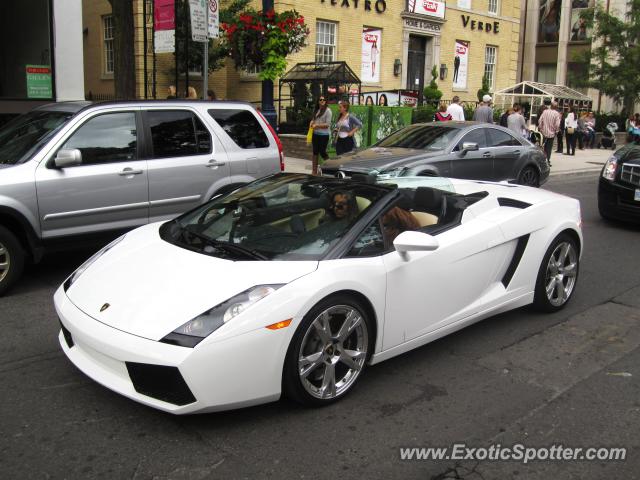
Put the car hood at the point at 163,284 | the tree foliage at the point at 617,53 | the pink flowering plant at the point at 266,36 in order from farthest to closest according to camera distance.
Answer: the tree foliage at the point at 617,53
the pink flowering plant at the point at 266,36
the car hood at the point at 163,284

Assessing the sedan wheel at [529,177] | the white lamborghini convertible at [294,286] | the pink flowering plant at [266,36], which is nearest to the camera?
the white lamborghini convertible at [294,286]

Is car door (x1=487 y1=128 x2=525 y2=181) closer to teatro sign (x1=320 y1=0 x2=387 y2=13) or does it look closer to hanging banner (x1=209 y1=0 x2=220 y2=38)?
hanging banner (x1=209 y1=0 x2=220 y2=38)

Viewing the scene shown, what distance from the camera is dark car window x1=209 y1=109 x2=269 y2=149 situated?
765 cm

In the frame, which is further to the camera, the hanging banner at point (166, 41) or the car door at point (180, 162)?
the hanging banner at point (166, 41)

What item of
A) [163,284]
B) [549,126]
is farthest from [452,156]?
[549,126]

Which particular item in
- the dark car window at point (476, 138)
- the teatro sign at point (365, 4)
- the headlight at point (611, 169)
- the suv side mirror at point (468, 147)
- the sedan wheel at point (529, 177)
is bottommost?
the sedan wheel at point (529, 177)

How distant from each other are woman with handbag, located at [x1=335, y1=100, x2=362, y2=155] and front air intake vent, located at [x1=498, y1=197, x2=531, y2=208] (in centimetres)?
803

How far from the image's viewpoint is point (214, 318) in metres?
3.43

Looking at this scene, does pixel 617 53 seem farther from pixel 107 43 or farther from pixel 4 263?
pixel 4 263

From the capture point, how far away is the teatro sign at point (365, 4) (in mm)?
23250

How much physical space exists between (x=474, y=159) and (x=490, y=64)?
21711 millimetres

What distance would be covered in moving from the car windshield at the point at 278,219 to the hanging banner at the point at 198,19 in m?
5.74

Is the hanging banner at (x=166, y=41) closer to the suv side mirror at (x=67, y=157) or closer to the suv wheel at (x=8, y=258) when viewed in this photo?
the suv side mirror at (x=67, y=157)

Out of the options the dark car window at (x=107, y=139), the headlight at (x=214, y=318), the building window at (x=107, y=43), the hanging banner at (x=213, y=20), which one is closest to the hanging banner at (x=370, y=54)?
the building window at (x=107, y=43)
